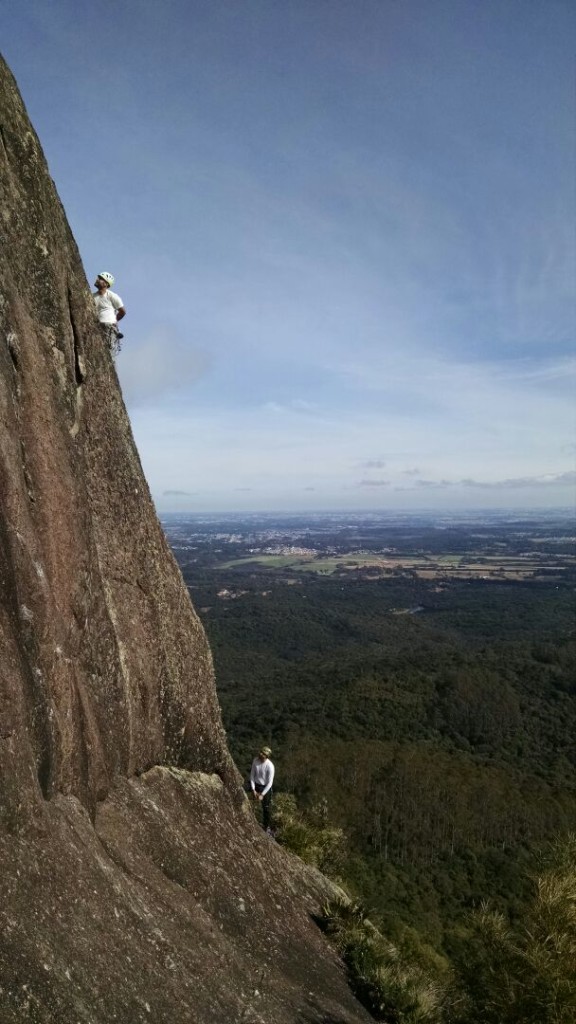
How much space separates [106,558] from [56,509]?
201 centimetres

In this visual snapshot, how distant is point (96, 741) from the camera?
9.84 meters

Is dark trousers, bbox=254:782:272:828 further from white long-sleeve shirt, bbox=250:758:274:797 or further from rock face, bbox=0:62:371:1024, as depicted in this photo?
rock face, bbox=0:62:371:1024

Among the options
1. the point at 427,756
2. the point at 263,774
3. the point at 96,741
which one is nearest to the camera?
the point at 96,741

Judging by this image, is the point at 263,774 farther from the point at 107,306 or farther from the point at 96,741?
Answer: the point at 107,306

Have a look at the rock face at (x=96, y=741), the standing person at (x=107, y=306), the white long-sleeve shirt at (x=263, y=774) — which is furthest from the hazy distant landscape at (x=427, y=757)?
the standing person at (x=107, y=306)

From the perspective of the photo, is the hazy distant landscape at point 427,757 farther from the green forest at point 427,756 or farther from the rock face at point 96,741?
the rock face at point 96,741

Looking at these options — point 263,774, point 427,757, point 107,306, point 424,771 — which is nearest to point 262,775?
point 263,774

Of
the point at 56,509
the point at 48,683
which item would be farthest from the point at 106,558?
the point at 48,683

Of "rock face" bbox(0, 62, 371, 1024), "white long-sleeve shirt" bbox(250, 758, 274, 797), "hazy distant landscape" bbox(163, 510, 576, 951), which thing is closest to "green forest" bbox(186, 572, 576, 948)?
"hazy distant landscape" bbox(163, 510, 576, 951)

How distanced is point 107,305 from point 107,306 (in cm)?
2

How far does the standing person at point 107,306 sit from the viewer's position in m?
11.8

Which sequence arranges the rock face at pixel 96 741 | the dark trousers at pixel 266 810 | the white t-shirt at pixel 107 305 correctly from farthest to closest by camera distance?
1. the dark trousers at pixel 266 810
2. the white t-shirt at pixel 107 305
3. the rock face at pixel 96 741

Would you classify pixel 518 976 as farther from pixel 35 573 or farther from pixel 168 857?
pixel 35 573

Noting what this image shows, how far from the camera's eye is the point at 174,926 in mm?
9500
